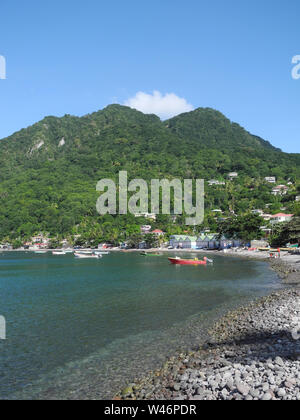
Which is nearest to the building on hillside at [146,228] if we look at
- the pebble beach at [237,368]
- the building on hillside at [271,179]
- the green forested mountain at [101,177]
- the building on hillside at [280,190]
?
the green forested mountain at [101,177]

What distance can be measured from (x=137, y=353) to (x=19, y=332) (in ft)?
24.0

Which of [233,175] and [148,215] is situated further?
[233,175]

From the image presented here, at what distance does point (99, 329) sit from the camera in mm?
16984

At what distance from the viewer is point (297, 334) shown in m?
12.8

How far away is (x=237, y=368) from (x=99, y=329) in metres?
9.11

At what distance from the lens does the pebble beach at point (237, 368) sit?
8.20m

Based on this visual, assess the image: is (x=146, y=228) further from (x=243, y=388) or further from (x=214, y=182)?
(x=243, y=388)

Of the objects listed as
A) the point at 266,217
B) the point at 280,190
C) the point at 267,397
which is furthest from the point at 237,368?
the point at 280,190

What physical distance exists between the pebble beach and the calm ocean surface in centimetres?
102

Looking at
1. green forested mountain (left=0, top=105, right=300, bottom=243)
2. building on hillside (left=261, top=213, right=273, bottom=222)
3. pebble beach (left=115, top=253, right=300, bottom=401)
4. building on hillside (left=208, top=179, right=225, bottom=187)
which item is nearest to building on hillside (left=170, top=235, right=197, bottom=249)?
green forested mountain (left=0, top=105, right=300, bottom=243)

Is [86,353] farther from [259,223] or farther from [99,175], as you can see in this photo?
[99,175]

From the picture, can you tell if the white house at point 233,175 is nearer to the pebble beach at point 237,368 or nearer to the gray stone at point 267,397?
the pebble beach at point 237,368

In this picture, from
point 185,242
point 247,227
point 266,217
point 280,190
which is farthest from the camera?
point 280,190

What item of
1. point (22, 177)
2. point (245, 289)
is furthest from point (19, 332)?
point (22, 177)
